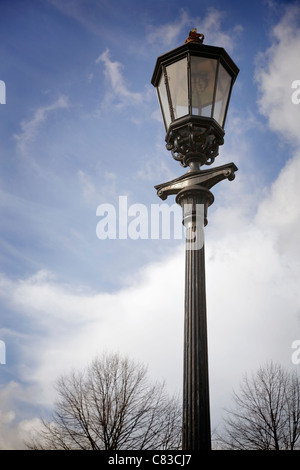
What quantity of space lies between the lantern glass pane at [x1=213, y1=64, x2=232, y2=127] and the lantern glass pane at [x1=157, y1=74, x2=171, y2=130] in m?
0.55

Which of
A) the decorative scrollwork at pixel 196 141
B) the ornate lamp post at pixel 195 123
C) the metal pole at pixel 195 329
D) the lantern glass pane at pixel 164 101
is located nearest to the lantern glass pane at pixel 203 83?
the ornate lamp post at pixel 195 123

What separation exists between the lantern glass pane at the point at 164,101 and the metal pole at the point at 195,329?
101 centimetres

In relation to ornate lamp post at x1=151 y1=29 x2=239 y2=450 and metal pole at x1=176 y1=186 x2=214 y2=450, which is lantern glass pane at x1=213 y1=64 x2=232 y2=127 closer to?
ornate lamp post at x1=151 y1=29 x2=239 y2=450

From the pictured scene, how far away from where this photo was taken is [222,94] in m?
4.95

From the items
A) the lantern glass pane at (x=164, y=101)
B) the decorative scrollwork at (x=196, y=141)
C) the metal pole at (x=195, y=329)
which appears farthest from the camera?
the lantern glass pane at (x=164, y=101)

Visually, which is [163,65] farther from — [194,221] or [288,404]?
[288,404]

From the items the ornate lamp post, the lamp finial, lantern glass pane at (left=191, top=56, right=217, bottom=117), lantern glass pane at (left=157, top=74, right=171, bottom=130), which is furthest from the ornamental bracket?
the lamp finial

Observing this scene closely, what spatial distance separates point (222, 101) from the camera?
495 centimetres

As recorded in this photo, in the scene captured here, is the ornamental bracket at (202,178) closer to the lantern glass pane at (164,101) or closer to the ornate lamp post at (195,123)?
the ornate lamp post at (195,123)

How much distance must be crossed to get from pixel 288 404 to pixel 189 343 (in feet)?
69.5

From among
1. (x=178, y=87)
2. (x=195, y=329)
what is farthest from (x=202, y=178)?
(x=195, y=329)

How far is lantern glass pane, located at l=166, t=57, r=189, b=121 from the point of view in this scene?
4766 millimetres

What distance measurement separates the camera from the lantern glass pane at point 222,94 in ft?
15.9
